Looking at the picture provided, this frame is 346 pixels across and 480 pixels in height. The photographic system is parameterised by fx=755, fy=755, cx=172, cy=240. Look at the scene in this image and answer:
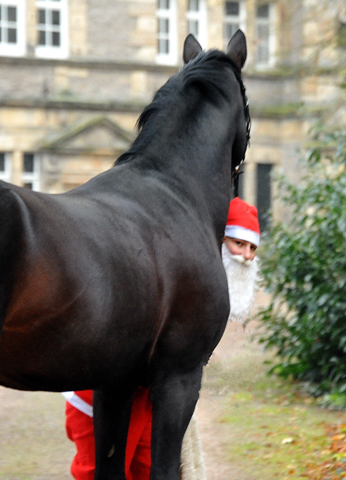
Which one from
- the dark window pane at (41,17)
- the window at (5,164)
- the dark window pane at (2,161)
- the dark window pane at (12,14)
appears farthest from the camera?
the dark window pane at (41,17)

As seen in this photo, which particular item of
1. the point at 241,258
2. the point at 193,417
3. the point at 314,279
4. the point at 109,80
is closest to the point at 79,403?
the point at 193,417

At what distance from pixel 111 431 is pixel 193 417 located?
42cm

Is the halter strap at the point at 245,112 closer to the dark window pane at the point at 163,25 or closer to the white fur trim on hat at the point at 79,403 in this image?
the white fur trim on hat at the point at 79,403

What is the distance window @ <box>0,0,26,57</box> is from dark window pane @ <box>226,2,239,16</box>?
222 inches

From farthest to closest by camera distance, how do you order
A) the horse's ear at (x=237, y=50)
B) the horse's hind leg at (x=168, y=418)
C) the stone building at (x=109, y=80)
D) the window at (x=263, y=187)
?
1. the window at (x=263, y=187)
2. the stone building at (x=109, y=80)
3. the horse's ear at (x=237, y=50)
4. the horse's hind leg at (x=168, y=418)

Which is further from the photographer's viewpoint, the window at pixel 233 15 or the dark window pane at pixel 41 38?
the window at pixel 233 15

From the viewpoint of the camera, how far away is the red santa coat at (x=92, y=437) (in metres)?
3.05

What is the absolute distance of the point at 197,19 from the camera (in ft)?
66.8

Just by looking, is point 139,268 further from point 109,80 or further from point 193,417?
A: point 109,80

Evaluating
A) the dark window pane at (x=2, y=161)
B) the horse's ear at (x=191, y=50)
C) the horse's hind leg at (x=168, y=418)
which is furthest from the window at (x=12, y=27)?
the horse's hind leg at (x=168, y=418)

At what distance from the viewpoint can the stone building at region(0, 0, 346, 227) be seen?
1822 centimetres

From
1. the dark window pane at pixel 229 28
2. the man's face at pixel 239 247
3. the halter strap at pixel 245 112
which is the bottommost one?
the man's face at pixel 239 247

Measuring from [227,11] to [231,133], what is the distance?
18.7m

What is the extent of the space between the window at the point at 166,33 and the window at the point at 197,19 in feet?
1.47
